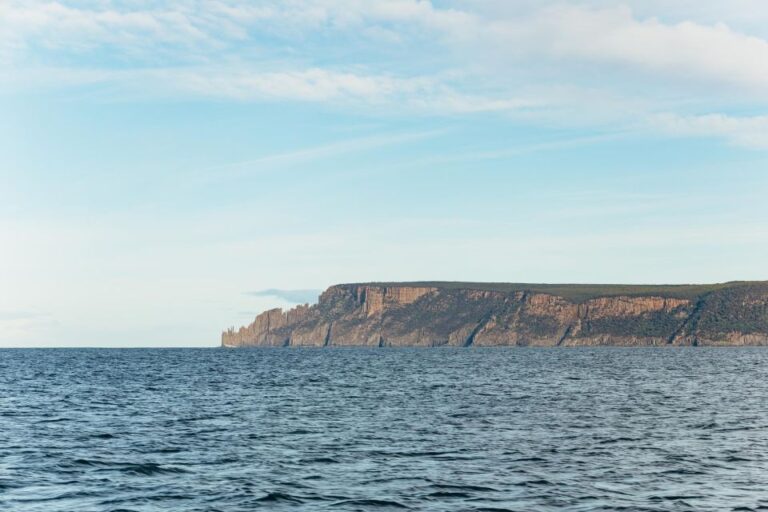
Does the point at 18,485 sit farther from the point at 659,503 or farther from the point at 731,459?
the point at 731,459

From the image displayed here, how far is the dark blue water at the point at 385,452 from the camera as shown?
31.6 meters

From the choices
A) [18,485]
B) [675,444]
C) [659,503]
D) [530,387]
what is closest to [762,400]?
[530,387]

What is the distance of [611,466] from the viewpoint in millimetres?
37812

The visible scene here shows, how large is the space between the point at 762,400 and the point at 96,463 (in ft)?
183

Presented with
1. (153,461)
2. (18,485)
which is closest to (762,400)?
(153,461)

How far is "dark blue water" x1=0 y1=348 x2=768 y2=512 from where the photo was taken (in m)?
31.6

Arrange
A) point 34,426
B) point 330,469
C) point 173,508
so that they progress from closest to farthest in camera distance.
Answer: point 173,508 → point 330,469 → point 34,426

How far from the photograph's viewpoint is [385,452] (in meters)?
42.3

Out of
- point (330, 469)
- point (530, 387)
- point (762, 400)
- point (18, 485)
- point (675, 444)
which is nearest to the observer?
point (18, 485)

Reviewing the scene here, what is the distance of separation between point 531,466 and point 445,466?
12.2 ft

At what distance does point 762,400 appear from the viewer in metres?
72.8

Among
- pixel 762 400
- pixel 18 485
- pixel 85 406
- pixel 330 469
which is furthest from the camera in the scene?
pixel 762 400

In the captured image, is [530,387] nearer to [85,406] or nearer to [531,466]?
[85,406]

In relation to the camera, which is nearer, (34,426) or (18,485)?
(18,485)
